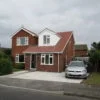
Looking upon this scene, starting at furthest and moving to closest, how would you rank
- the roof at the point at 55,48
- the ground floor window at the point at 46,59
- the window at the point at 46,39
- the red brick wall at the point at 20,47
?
the red brick wall at the point at 20,47 → the window at the point at 46,39 → the ground floor window at the point at 46,59 → the roof at the point at 55,48

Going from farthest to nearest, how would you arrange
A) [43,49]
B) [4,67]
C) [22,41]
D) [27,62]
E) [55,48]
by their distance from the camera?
[22,41]
[27,62]
[43,49]
[55,48]
[4,67]

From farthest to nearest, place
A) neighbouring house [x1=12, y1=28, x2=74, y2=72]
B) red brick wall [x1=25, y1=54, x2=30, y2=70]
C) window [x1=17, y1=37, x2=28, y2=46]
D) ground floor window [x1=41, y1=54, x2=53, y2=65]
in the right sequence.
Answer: window [x1=17, y1=37, x2=28, y2=46] → red brick wall [x1=25, y1=54, x2=30, y2=70] → ground floor window [x1=41, y1=54, x2=53, y2=65] → neighbouring house [x1=12, y1=28, x2=74, y2=72]

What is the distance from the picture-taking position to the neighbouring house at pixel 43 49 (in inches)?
1135

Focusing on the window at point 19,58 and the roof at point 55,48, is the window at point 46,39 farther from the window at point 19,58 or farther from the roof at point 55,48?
the window at point 19,58

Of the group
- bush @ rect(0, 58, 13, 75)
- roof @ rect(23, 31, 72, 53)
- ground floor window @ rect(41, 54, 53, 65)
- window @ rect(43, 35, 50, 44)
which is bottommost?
bush @ rect(0, 58, 13, 75)

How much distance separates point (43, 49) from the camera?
1196 inches

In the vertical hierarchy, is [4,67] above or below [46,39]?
below

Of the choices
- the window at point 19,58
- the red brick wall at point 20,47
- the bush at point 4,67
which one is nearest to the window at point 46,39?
the red brick wall at point 20,47

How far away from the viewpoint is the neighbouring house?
94.6ft

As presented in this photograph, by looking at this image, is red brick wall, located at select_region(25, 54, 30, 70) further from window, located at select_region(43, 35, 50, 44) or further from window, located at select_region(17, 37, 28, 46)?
window, located at select_region(17, 37, 28, 46)

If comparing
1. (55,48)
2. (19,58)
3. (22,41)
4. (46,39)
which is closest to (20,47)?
(22,41)

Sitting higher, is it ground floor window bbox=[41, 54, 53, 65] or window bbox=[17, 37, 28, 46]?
window bbox=[17, 37, 28, 46]

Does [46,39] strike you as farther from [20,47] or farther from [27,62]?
[20,47]

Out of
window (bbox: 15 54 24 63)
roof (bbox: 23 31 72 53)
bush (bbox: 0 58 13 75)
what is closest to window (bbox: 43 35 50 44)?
roof (bbox: 23 31 72 53)
